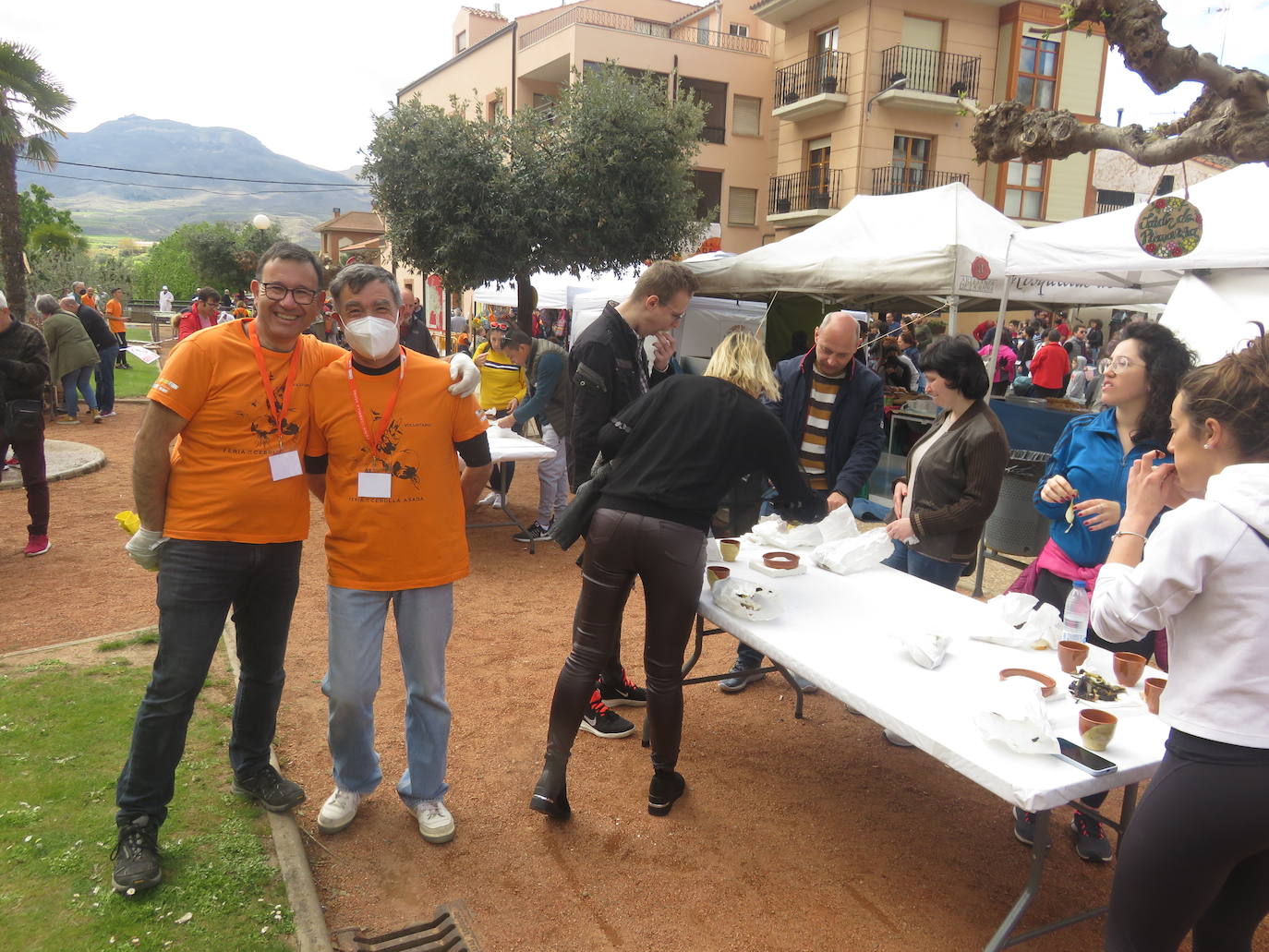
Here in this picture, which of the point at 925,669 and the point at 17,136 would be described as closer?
the point at 925,669

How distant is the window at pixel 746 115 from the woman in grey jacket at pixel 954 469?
2360cm

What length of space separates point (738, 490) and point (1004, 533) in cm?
367

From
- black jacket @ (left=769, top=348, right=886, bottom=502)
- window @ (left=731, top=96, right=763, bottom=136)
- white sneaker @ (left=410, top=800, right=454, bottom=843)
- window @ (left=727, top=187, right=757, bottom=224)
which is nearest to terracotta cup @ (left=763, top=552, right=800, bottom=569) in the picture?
black jacket @ (left=769, top=348, right=886, bottom=502)

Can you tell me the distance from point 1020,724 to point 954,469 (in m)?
1.59

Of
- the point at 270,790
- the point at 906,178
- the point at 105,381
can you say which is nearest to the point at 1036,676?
the point at 270,790

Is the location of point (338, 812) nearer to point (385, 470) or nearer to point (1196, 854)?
point (385, 470)

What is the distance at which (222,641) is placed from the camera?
432 centimetres

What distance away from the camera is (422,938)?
241 cm

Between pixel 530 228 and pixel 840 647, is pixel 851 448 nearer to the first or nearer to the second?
pixel 840 647

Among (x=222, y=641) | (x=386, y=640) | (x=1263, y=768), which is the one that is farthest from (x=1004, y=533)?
(x=222, y=641)

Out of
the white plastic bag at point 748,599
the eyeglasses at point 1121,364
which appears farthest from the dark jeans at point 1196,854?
the eyeglasses at point 1121,364

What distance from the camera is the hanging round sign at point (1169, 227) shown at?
5266mm

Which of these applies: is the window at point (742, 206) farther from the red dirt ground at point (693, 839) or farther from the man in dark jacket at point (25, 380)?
the red dirt ground at point (693, 839)

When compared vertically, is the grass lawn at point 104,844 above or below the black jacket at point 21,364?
below
